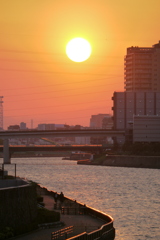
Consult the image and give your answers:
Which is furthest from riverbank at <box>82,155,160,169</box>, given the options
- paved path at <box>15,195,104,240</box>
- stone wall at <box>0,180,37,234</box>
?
stone wall at <box>0,180,37,234</box>

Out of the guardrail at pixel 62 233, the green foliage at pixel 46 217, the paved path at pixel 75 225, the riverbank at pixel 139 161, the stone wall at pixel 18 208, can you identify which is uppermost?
the stone wall at pixel 18 208

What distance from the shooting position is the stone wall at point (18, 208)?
38219mm

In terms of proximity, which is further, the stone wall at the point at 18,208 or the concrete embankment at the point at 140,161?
the concrete embankment at the point at 140,161

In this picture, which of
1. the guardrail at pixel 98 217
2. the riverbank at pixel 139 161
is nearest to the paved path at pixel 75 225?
the guardrail at pixel 98 217

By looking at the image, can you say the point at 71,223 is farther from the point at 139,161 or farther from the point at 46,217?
the point at 139,161

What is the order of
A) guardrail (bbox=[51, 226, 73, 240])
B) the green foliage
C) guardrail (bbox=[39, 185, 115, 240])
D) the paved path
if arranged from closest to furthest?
guardrail (bbox=[51, 226, 73, 240]) < the paved path < guardrail (bbox=[39, 185, 115, 240]) < the green foliage

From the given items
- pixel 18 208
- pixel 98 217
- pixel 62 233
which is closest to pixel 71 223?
pixel 98 217

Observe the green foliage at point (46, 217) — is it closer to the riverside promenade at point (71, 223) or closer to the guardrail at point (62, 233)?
the riverside promenade at point (71, 223)

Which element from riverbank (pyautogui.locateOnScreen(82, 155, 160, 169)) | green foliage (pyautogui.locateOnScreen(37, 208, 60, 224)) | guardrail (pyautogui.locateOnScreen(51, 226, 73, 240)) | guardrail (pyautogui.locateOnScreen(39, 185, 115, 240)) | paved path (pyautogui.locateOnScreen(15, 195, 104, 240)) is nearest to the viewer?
guardrail (pyautogui.locateOnScreen(51, 226, 73, 240))

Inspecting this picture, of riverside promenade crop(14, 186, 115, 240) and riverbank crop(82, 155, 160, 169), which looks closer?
riverside promenade crop(14, 186, 115, 240)

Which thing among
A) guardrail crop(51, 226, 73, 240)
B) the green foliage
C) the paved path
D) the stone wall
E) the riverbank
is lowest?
the riverbank

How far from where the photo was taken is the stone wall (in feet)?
125

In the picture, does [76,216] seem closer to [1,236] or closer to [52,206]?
[52,206]

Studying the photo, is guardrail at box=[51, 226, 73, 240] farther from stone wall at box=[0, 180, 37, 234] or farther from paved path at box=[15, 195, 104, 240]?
stone wall at box=[0, 180, 37, 234]
